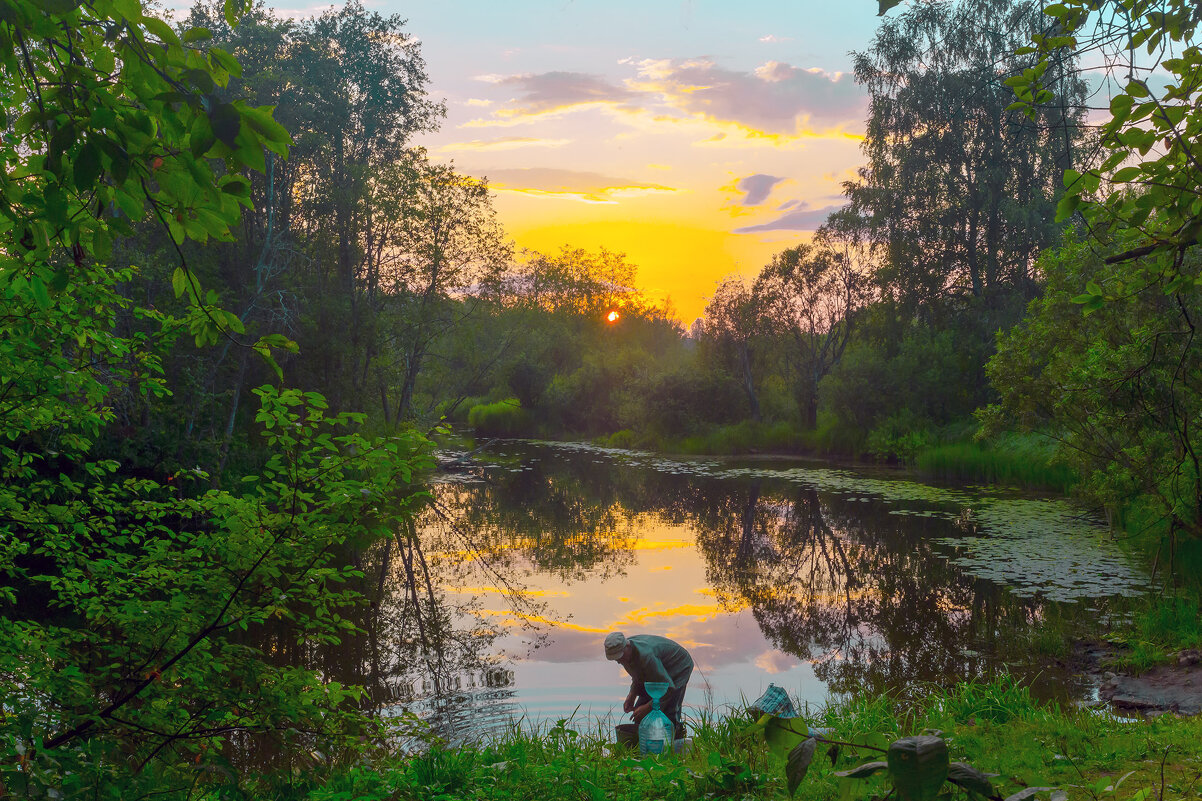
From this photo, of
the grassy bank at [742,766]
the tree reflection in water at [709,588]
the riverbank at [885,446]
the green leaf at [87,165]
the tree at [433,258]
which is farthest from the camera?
the tree at [433,258]

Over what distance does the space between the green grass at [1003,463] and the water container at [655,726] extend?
16.1 m

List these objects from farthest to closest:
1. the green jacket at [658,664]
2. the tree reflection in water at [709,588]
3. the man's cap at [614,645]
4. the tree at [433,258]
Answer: the tree at [433,258]
the tree reflection in water at [709,588]
the green jacket at [658,664]
the man's cap at [614,645]

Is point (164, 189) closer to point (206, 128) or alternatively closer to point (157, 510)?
point (206, 128)

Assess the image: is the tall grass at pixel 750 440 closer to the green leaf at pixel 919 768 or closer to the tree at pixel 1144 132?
the tree at pixel 1144 132

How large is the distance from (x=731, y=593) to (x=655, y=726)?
6281 mm

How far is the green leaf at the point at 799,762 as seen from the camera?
1.58 m

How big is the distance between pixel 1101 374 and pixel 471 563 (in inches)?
428

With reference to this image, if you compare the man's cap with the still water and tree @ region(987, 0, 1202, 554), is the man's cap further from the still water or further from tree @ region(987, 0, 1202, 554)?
tree @ region(987, 0, 1202, 554)

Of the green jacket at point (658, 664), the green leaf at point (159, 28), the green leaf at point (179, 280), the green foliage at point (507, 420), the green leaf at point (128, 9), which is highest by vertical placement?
the green leaf at point (128, 9)

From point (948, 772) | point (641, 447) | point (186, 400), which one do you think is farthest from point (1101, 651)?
point (641, 447)

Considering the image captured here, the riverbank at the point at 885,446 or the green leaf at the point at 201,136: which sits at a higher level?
the green leaf at the point at 201,136

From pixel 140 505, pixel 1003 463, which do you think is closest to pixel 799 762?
pixel 140 505

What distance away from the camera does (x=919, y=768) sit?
1523mm

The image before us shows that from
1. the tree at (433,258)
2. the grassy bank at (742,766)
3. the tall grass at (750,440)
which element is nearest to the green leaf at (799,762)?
the grassy bank at (742,766)
